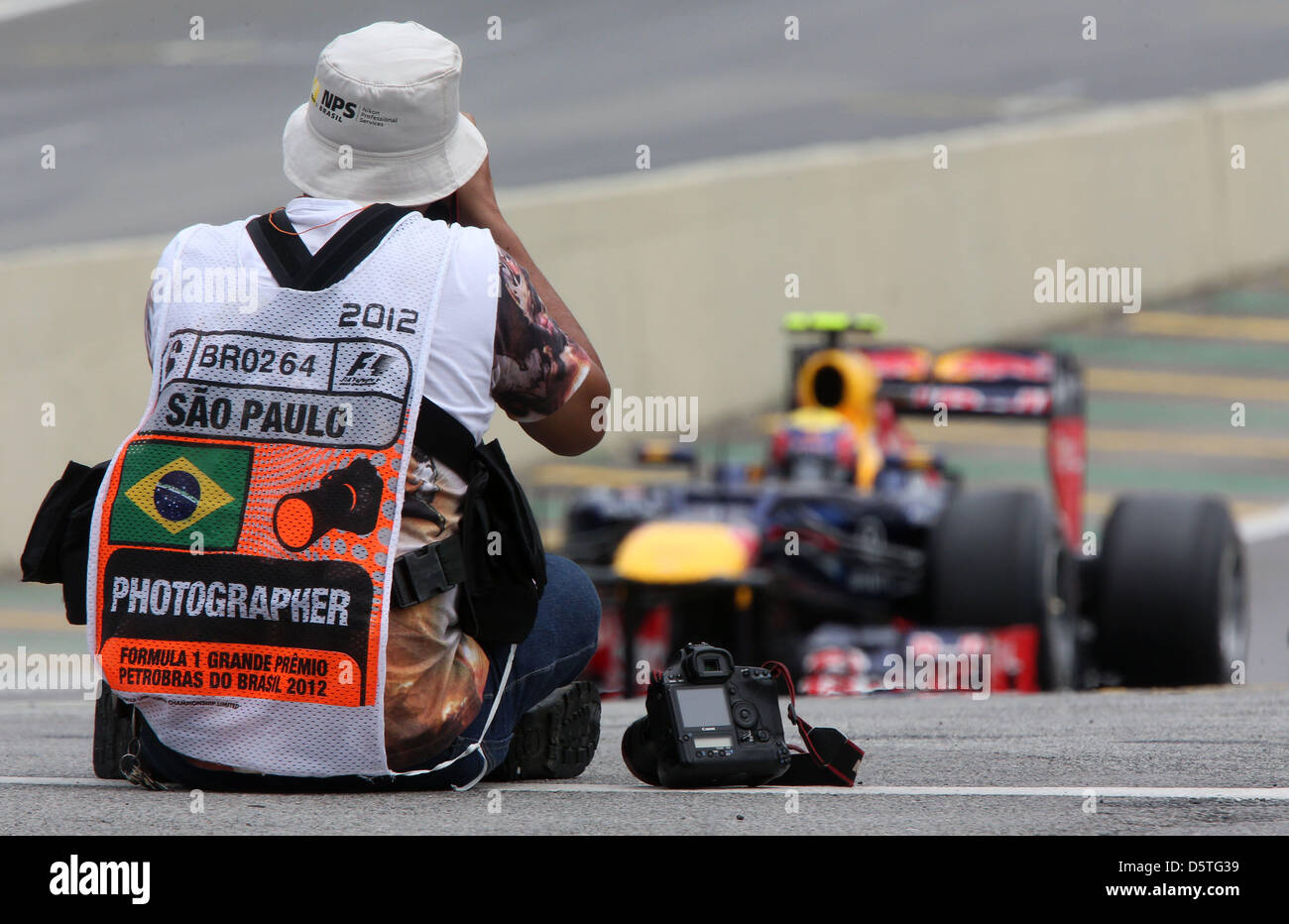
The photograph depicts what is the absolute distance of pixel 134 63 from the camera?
18.1 metres

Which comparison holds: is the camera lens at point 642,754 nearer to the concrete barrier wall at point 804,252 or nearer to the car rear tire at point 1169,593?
the car rear tire at point 1169,593

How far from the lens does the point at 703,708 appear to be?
3117 mm

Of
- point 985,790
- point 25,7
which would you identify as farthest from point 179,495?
point 25,7

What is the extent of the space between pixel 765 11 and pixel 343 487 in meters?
18.0

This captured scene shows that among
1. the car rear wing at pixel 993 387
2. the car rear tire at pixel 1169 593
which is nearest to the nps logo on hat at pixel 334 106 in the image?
the car rear tire at pixel 1169 593

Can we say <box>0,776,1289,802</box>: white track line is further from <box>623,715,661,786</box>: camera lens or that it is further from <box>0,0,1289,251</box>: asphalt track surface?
<box>0,0,1289,251</box>: asphalt track surface

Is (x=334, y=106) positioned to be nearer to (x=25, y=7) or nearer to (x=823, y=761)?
(x=823, y=761)

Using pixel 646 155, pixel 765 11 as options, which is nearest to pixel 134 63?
pixel 646 155

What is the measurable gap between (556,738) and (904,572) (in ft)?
15.6

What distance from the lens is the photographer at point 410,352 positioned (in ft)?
9.54

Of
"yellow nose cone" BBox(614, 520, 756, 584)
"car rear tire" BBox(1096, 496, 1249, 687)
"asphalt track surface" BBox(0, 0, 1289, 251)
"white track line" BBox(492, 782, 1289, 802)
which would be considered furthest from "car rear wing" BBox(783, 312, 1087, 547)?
"asphalt track surface" BBox(0, 0, 1289, 251)

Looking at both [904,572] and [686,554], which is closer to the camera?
[686,554]

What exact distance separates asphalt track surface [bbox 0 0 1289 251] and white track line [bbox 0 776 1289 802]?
13.3 metres

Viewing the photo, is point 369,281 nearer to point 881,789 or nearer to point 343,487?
point 343,487
